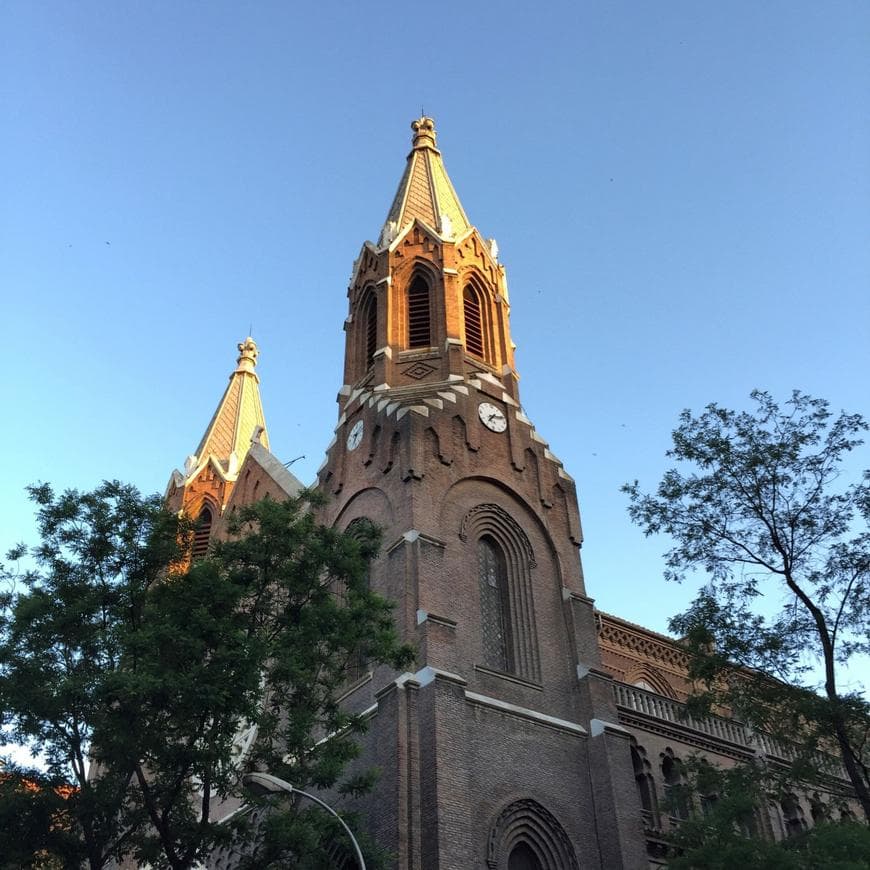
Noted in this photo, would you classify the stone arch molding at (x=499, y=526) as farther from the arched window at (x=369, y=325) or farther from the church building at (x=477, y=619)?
the arched window at (x=369, y=325)

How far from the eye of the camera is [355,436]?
28.4 metres

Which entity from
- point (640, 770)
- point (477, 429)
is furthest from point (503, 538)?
point (640, 770)

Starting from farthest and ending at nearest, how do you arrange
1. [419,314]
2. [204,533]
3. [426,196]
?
[204,533], [426,196], [419,314]

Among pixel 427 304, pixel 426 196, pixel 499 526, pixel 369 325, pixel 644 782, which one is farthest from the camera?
pixel 426 196

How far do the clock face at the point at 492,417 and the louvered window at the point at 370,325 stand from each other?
4324 millimetres

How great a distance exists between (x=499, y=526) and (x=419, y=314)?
8.20m

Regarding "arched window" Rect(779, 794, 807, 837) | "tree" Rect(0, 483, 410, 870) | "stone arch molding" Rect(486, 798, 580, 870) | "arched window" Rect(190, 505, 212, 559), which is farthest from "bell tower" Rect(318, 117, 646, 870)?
"arched window" Rect(190, 505, 212, 559)

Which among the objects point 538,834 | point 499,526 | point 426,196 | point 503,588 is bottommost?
point 538,834

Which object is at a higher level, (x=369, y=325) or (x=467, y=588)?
(x=369, y=325)

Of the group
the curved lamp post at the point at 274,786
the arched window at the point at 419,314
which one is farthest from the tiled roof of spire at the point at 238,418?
the curved lamp post at the point at 274,786

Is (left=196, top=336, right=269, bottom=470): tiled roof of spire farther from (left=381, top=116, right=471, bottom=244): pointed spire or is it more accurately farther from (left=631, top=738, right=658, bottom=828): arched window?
(left=631, top=738, right=658, bottom=828): arched window

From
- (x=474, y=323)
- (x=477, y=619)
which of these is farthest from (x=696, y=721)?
(x=474, y=323)

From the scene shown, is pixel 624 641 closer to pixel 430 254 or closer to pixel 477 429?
pixel 477 429

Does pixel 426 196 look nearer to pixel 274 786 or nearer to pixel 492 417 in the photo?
pixel 492 417
